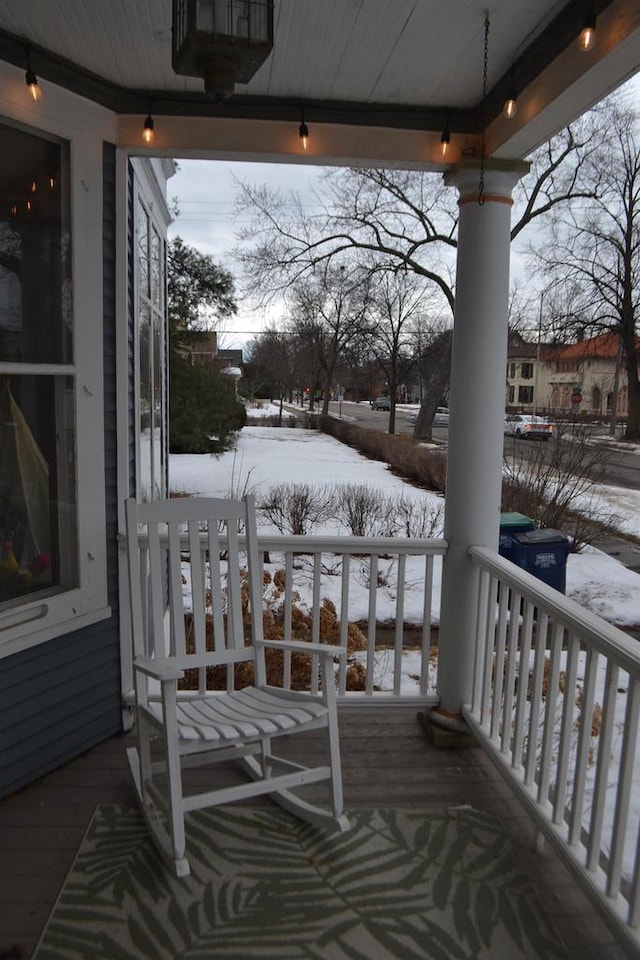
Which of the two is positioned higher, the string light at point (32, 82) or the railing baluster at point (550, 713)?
the string light at point (32, 82)

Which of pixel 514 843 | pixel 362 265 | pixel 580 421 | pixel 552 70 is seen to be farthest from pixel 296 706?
pixel 362 265

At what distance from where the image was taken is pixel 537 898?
6.50ft

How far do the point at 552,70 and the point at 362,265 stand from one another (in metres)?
11.6

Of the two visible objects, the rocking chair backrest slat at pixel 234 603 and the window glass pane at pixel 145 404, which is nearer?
the rocking chair backrest slat at pixel 234 603

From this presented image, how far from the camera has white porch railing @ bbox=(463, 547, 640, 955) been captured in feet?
5.46

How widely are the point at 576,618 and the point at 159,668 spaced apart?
120 cm

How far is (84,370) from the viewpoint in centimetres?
267

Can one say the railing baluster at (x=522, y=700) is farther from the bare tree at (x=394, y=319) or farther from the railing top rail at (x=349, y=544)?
the bare tree at (x=394, y=319)

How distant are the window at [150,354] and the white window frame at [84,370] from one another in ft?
1.91

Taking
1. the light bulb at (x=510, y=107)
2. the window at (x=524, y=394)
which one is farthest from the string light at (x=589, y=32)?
the window at (x=524, y=394)

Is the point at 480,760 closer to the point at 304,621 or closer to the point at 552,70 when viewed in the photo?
the point at 304,621

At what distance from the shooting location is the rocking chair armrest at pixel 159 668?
6.73 ft

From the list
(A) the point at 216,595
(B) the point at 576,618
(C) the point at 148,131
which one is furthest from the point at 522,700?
(C) the point at 148,131

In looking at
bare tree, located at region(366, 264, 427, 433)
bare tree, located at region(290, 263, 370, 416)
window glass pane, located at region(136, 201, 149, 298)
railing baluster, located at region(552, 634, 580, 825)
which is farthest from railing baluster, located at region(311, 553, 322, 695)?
bare tree, located at region(366, 264, 427, 433)
